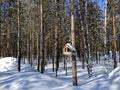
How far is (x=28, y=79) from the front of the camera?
1478 centimetres

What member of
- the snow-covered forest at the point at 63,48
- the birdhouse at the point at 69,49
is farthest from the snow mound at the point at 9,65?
the birdhouse at the point at 69,49

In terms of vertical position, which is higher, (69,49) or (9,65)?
(69,49)

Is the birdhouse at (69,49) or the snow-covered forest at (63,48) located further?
the birdhouse at (69,49)

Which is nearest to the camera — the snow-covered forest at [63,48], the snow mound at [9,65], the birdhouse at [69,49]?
the snow-covered forest at [63,48]

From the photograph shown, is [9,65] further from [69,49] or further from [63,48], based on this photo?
[69,49]

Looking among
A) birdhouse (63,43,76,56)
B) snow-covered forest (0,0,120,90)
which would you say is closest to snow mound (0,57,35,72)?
snow-covered forest (0,0,120,90)

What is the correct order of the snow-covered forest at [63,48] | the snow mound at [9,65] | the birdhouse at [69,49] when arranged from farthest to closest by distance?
the snow mound at [9,65] → the birdhouse at [69,49] → the snow-covered forest at [63,48]

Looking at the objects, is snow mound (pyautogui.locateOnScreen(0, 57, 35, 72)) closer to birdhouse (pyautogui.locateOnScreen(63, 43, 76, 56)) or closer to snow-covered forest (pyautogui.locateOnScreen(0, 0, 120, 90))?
snow-covered forest (pyautogui.locateOnScreen(0, 0, 120, 90))

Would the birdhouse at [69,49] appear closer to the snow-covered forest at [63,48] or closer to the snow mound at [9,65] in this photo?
the snow-covered forest at [63,48]

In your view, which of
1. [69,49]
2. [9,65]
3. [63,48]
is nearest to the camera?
[69,49]

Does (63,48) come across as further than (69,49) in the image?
Yes

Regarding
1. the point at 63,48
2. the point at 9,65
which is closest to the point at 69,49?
the point at 63,48

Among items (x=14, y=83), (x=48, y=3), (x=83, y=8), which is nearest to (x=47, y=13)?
(x=48, y=3)

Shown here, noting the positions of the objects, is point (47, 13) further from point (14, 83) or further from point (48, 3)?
point (14, 83)
